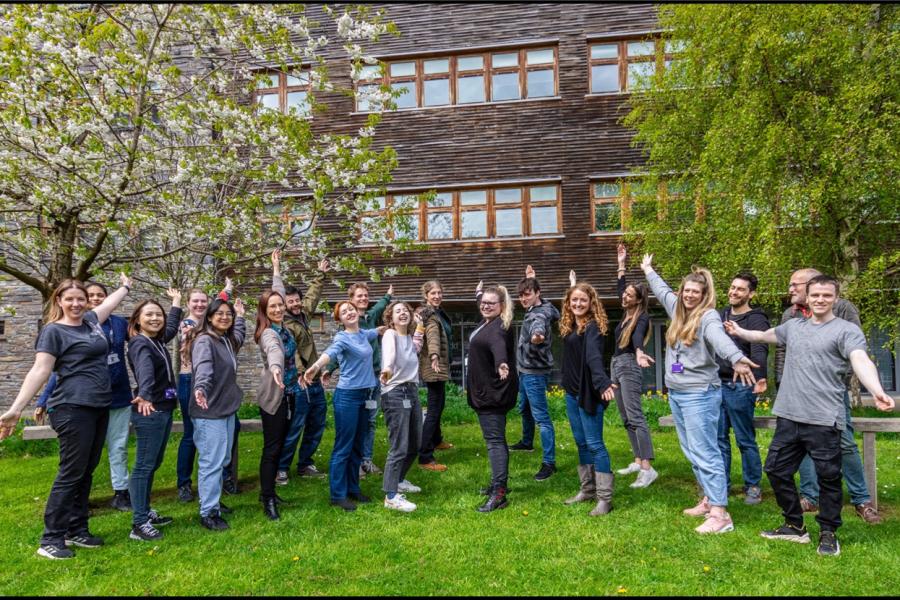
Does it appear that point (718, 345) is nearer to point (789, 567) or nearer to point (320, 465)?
point (789, 567)

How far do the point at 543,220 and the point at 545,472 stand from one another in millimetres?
10327

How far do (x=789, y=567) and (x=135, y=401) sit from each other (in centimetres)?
530

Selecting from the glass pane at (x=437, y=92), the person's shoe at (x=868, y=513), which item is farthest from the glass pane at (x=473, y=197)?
the person's shoe at (x=868, y=513)

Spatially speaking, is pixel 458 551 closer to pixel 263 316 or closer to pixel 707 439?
pixel 707 439

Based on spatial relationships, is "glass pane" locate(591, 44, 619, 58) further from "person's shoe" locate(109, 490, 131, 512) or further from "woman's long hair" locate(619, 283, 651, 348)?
"person's shoe" locate(109, 490, 131, 512)

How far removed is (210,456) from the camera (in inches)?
207

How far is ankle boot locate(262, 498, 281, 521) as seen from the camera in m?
5.59

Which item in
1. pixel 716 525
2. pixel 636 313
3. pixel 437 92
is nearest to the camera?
pixel 716 525

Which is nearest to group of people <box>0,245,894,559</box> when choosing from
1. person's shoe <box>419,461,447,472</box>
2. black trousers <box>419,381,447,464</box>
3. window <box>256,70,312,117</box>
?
person's shoe <box>419,461,447,472</box>

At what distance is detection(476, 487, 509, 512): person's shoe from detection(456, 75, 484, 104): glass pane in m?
13.1

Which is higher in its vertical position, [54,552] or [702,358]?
[702,358]

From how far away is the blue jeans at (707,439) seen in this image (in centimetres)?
514

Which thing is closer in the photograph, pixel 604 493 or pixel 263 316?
pixel 604 493

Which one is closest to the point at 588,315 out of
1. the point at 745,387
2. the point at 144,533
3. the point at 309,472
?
the point at 745,387
